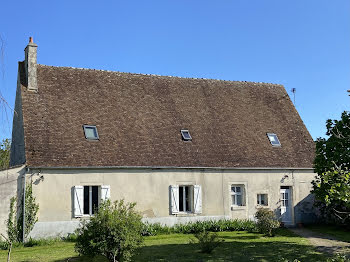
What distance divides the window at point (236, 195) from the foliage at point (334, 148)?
6383mm

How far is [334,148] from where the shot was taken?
13734mm

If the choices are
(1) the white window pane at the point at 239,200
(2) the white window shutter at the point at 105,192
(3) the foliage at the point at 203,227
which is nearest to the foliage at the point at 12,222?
(2) the white window shutter at the point at 105,192

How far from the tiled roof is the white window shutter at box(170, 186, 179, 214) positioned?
1.05 meters

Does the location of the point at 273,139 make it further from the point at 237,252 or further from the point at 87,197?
the point at 87,197

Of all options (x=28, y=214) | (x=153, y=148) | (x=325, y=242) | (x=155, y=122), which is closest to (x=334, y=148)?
→ (x=325, y=242)

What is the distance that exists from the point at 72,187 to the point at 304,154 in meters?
11.7

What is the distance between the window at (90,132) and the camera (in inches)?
720

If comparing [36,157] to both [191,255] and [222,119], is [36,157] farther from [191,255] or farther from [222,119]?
[222,119]

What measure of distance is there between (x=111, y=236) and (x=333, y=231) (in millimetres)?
11700

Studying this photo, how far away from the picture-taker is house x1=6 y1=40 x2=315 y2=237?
17.0 meters

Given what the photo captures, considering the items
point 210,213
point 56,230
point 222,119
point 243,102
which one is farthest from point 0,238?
point 243,102

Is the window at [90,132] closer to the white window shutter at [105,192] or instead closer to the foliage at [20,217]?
the white window shutter at [105,192]

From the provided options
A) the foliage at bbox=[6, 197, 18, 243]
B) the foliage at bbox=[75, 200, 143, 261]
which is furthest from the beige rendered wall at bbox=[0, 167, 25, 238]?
the foliage at bbox=[75, 200, 143, 261]

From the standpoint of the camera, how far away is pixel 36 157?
16625mm
